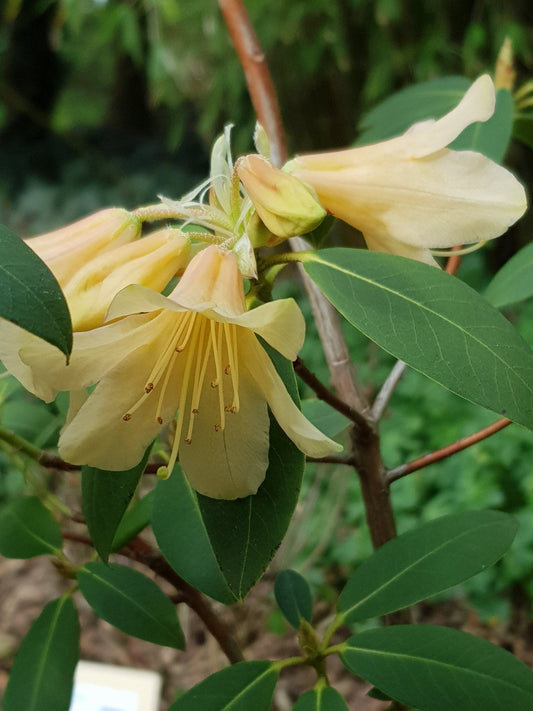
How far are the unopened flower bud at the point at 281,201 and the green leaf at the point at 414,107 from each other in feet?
1.74

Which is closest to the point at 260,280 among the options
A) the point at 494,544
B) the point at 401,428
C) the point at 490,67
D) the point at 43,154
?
the point at 494,544

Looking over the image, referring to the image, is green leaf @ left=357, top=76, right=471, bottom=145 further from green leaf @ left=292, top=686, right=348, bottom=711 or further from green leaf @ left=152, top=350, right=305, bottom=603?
Answer: green leaf @ left=292, top=686, right=348, bottom=711

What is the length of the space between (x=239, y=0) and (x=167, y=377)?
0.49 meters

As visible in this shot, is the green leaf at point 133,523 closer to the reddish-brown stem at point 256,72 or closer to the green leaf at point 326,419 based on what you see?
the green leaf at point 326,419

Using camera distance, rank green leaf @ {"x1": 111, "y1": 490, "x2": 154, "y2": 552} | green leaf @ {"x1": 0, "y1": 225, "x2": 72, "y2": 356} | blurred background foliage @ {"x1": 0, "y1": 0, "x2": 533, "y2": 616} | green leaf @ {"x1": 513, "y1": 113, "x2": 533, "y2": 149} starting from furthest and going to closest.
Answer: blurred background foliage @ {"x1": 0, "y1": 0, "x2": 533, "y2": 616}, green leaf @ {"x1": 513, "y1": 113, "x2": 533, "y2": 149}, green leaf @ {"x1": 111, "y1": 490, "x2": 154, "y2": 552}, green leaf @ {"x1": 0, "y1": 225, "x2": 72, "y2": 356}

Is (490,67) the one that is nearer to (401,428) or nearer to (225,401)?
(401,428)

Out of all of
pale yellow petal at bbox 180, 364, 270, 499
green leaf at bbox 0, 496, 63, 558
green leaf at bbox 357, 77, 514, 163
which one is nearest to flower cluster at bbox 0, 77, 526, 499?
pale yellow petal at bbox 180, 364, 270, 499

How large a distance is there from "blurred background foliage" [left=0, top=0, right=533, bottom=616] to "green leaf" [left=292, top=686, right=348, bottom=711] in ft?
1.13

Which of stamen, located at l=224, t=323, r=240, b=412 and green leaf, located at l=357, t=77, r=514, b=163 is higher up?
green leaf, located at l=357, t=77, r=514, b=163

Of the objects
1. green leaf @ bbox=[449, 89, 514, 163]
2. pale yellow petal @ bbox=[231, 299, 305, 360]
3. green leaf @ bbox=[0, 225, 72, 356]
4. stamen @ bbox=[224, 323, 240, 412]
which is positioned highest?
green leaf @ bbox=[449, 89, 514, 163]

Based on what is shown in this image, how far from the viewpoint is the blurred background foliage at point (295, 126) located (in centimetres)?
172

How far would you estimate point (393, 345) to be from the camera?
1.31 ft

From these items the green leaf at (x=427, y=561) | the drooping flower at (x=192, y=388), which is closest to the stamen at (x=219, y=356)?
the drooping flower at (x=192, y=388)

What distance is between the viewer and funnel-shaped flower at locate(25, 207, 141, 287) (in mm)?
449
